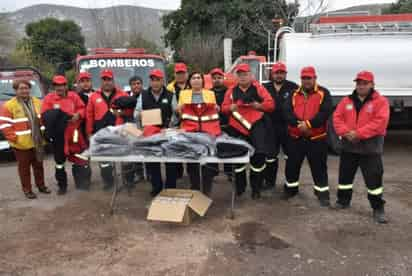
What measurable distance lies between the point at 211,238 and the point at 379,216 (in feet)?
6.33

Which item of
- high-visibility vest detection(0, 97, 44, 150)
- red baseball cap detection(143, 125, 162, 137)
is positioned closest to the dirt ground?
high-visibility vest detection(0, 97, 44, 150)

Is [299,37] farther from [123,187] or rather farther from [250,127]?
[123,187]

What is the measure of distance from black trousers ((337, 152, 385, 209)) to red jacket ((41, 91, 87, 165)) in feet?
11.7

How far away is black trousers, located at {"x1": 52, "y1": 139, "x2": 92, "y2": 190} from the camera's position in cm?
567

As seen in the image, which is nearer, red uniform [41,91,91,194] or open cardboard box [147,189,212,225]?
open cardboard box [147,189,212,225]

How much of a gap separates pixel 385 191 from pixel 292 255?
257 cm

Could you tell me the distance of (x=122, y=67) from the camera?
27.5 ft

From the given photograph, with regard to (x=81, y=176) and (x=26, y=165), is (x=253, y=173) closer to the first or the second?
(x=81, y=176)

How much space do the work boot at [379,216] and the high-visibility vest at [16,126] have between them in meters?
4.42

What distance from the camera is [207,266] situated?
11.9ft

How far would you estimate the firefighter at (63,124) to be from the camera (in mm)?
5443

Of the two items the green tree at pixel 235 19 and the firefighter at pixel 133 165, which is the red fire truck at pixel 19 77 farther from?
the green tree at pixel 235 19

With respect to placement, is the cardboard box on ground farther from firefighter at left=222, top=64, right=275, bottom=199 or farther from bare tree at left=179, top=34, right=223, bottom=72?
bare tree at left=179, top=34, right=223, bottom=72

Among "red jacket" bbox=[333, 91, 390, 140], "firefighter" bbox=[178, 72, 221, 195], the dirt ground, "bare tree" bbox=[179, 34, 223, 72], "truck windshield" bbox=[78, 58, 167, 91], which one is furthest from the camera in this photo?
"bare tree" bbox=[179, 34, 223, 72]
